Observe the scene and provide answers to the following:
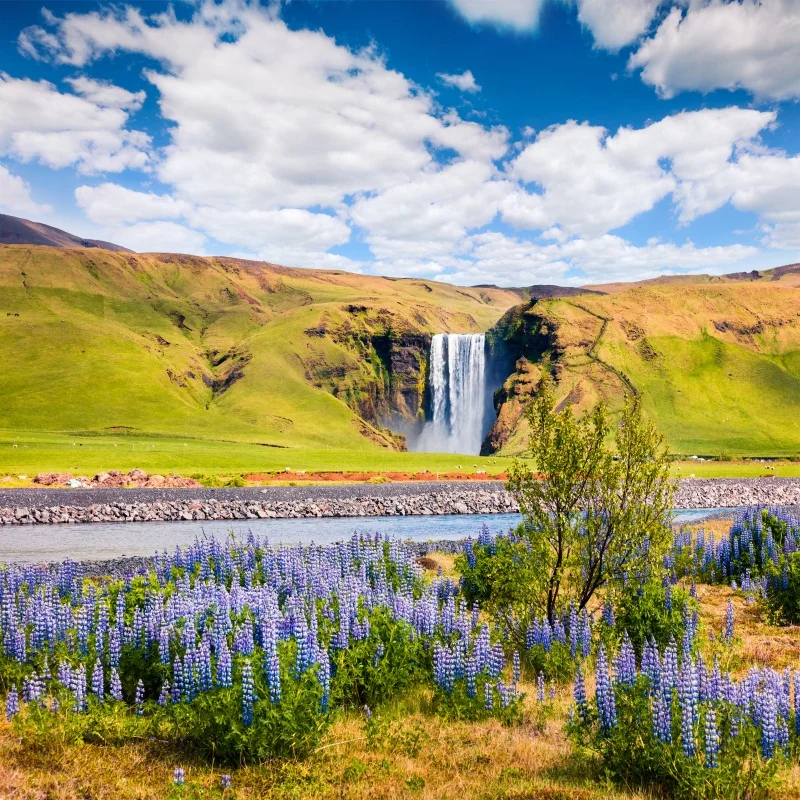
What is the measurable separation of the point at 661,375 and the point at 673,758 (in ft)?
600

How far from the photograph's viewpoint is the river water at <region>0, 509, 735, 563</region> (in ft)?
130

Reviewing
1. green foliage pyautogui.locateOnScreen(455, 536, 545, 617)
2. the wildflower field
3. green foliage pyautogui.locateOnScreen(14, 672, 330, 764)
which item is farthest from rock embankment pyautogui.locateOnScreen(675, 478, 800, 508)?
green foliage pyautogui.locateOnScreen(14, 672, 330, 764)

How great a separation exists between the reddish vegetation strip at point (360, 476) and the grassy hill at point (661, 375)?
214 feet

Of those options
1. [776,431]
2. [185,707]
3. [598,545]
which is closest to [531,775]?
[185,707]

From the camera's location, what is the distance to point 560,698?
13.9 m

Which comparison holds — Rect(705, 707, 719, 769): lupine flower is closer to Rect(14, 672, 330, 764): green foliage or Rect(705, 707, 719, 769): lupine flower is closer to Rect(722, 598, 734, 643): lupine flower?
Rect(14, 672, 330, 764): green foliage

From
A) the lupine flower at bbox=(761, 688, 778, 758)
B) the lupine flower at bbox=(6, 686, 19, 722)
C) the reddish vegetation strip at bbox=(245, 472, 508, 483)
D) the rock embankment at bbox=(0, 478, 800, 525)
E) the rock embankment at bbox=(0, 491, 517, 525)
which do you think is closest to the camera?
the lupine flower at bbox=(761, 688, 778, 758)

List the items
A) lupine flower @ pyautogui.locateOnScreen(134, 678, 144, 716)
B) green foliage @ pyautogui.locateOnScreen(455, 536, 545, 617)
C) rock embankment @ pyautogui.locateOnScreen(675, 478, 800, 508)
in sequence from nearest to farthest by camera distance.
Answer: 1. lupine flower @ pyautogui.locateOnScreen(134, 678, 144, 716)
2. green foliage @ pyautogui.locateOnScreen(455, 536, 545, 617)
3. rock embankment @ pyautogui.locateOnScreen(675, 478, 800, 508)

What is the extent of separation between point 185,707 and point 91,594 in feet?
19.5

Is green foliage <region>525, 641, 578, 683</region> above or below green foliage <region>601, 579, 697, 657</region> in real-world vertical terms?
below

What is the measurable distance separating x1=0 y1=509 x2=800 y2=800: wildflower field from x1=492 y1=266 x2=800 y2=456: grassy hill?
136905mm

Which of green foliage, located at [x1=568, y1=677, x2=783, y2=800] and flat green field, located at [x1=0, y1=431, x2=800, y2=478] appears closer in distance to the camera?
green foliage, located at [x1=568, y1=677, x2=783, y2=800]

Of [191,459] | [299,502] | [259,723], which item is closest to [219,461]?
[191,459]

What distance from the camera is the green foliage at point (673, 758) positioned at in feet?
30.1
